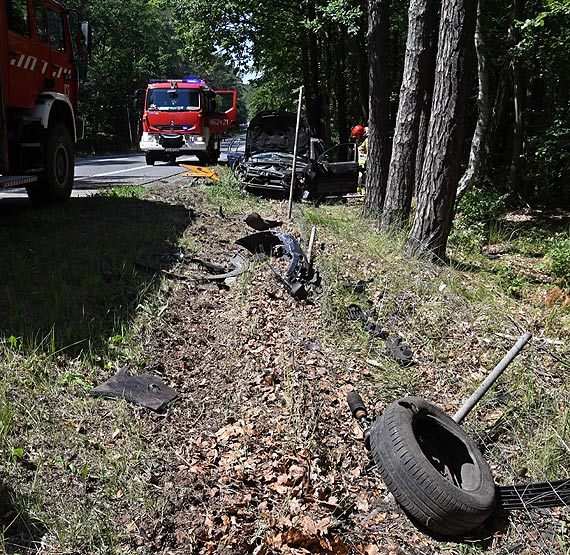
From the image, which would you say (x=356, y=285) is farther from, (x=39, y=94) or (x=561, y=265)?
(x=39, y=94)

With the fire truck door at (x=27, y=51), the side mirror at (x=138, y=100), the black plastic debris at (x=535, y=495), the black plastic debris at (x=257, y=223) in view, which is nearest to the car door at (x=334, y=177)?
the black plastic debris at (x=257, y=223)

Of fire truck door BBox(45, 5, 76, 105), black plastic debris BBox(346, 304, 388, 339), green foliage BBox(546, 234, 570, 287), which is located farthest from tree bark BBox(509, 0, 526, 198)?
black plastic debris BBox(346, 304, 388, 339)

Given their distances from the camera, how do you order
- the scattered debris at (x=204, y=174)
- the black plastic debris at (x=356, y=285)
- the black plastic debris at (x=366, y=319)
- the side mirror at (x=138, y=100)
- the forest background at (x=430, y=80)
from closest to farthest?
the black plastic debris at (x=366, y=319) → the black plastic debris at (x=356, y=285) → the forest background at (x=430, y=80) → the scattered debris at (x=204, y=174) → the side mirror at (x=138, y=100)

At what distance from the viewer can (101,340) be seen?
13.2 feet

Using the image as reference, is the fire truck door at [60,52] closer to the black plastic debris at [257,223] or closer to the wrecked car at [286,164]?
the black plastic debris at [257,223]

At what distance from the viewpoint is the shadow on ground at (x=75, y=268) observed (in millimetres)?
4071

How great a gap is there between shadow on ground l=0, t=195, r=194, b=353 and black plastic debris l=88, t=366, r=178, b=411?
1.53 ft

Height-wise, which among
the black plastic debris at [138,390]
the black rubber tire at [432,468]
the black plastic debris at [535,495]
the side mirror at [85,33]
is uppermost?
the side mirror at [85,33]

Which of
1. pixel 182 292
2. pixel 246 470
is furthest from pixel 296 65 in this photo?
pixel 246 470

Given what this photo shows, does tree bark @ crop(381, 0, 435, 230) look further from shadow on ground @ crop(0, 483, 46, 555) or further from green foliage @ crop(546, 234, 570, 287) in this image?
shadow on ground @ crop(0, 483, 46, 555)

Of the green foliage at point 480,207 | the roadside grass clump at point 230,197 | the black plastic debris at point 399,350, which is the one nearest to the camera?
the black plastic debris at point 399,350

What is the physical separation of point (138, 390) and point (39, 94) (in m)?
5.25

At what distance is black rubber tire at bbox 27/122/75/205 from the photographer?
7281 millimetres

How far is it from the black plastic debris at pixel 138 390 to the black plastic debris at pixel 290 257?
6.97 feet
